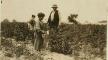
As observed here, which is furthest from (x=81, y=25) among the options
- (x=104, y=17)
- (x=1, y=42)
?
(x=1, y=42)

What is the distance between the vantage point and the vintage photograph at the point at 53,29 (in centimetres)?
202

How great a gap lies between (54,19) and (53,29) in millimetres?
81

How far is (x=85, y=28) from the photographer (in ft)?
6.74

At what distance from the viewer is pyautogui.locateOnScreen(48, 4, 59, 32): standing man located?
6.99 feet

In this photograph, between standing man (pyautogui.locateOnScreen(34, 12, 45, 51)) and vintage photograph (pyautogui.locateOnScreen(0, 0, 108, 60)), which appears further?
standing man (pyautogui.locateOnScreen(34, 12, 45, 51))

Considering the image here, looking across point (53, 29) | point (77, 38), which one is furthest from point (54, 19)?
point (77, 38)

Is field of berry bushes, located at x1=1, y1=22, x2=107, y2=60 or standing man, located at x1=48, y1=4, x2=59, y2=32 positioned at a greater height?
standing man, located at x1=48, y1=4, x2=59, y2=32

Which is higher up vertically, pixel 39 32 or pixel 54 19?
pixel 54 19

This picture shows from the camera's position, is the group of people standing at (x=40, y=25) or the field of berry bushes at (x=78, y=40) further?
the group of people standing at (x=40, y=25)

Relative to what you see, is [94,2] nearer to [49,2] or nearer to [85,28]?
[85,28]

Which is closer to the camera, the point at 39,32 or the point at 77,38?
the point at 77,38

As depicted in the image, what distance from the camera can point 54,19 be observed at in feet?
6.98

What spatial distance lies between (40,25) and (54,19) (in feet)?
0.45

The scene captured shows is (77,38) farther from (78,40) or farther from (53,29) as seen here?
(53,29)
